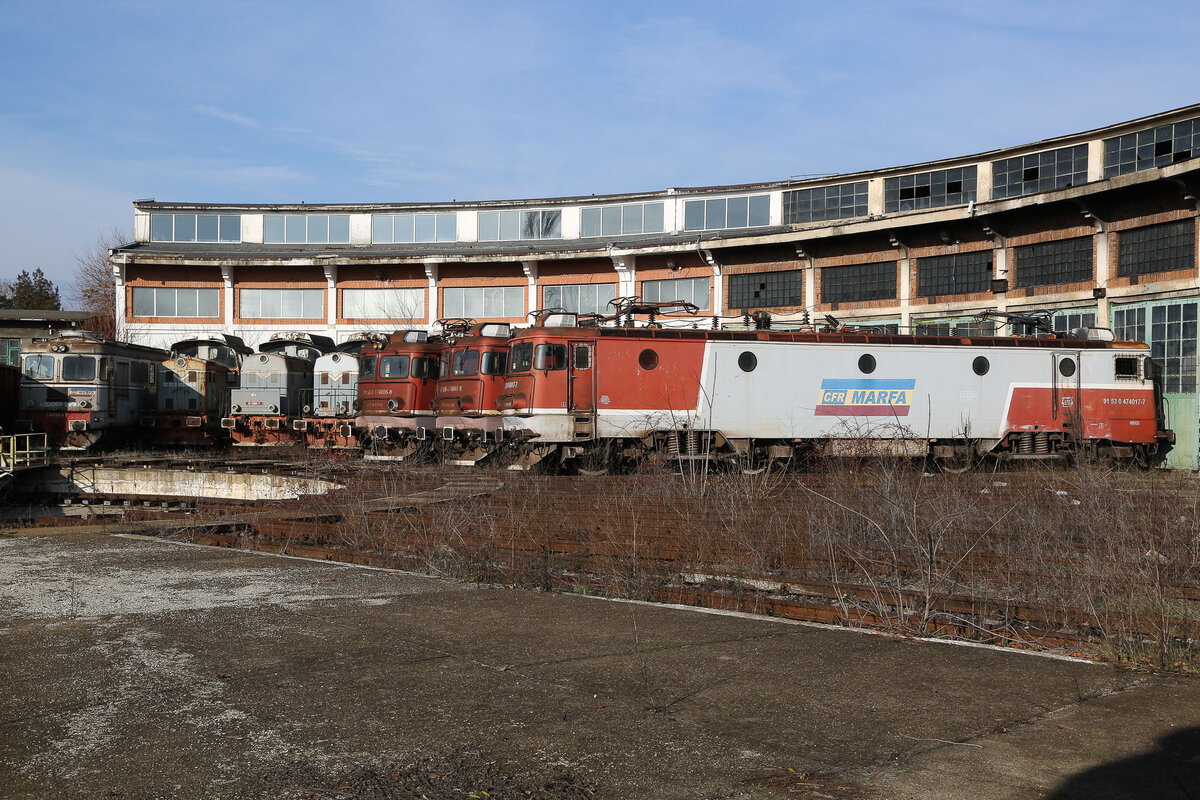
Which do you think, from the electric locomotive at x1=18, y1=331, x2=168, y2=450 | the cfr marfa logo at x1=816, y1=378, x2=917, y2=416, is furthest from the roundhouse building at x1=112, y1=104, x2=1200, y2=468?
the electric locomotive at x1=18, y1=331, x2=168, y2=450

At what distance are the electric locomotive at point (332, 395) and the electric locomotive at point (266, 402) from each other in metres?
0.47

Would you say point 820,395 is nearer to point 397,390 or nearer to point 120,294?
point 397,390

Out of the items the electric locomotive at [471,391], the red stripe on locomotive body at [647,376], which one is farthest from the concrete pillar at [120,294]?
the red stripe on locomotive body at [647,376]

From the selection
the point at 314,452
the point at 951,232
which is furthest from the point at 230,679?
the point at 951,232

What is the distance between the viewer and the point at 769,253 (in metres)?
31.4

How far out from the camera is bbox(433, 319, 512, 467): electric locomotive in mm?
21281

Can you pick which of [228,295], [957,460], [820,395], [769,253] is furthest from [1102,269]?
[228,295]

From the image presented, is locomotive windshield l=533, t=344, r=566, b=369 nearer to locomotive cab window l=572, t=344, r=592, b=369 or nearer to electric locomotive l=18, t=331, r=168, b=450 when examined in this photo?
locomotive cab window l=572, t=344, r=592, b=369

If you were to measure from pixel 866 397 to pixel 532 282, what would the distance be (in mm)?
16882

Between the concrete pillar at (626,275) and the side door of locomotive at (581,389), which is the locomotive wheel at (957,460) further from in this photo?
the concrete pillar at (626,275)

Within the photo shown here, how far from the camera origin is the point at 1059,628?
6.53 metres

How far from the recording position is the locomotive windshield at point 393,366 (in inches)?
963

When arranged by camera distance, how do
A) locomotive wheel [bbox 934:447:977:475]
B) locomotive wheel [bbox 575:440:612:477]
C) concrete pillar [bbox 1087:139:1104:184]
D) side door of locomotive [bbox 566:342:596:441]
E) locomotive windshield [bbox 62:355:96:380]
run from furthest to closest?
locomotive windshield [bbox 62:355:96:380], concrete pillar [bbox 1087:139:1104:184], locomotive wheel [bbox 934:447:977:475], side door of locomotive [bbox 566:342:596:441], locomotive wheel [bbox 575:440:612:477]

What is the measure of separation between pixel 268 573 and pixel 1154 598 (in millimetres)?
6942
